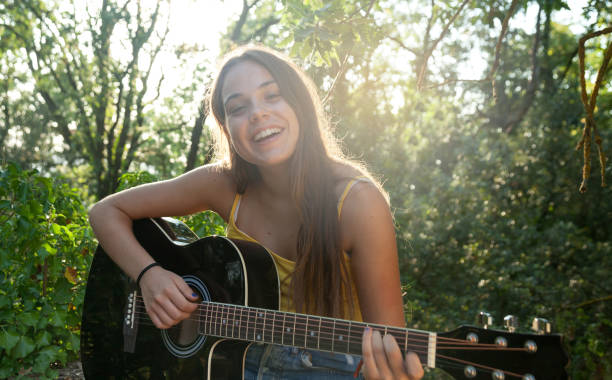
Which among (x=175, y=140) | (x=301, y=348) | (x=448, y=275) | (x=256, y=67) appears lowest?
(x=301, y=348)

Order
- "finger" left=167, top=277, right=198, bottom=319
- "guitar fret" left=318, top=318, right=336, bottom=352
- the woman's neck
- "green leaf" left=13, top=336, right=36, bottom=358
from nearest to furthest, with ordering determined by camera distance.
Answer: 1. "guitar fret" left=318, top=318, right=336, bottom=352
2. "finger" left=167, top=277, right=198, bottom=319
3. "green leaf" left=13, top=336, right=36, bottom=358
4. the woman's neck

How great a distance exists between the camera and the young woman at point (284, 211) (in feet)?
6.32

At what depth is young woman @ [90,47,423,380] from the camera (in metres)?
1.93

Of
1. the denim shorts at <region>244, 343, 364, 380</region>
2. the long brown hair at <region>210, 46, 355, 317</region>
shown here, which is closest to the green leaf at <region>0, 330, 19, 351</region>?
the denim shorts at <region>244, 343, 364, 380</region>

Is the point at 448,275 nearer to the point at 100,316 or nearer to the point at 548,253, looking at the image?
the point at 548,253

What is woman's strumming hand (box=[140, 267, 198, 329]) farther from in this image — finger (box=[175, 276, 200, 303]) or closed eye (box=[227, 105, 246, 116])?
closed eye (box=[227, 105, 246, 116])

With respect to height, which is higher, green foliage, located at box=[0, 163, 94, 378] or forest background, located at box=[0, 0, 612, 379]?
forest background, located at box=[0, 0, 612, 379]

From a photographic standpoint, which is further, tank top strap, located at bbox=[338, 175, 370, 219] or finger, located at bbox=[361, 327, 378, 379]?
tank top strap, located at bbox=[338, 175, 370, 219]

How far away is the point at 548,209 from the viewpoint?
340 inches

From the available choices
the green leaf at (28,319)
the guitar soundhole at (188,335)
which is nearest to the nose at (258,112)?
the guitar soundhole at (188,335)

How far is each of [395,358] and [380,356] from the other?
0.05 meters

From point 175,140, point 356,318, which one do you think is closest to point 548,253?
point 356,318

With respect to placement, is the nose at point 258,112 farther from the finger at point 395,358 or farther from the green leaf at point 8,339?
the green leaf at point 8,339

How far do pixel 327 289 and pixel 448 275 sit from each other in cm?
608
